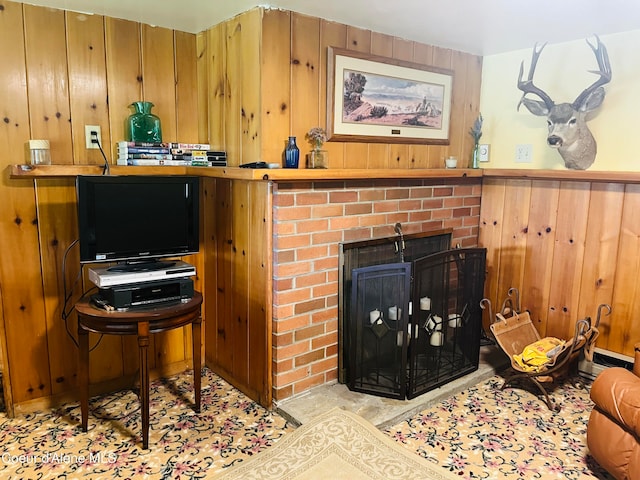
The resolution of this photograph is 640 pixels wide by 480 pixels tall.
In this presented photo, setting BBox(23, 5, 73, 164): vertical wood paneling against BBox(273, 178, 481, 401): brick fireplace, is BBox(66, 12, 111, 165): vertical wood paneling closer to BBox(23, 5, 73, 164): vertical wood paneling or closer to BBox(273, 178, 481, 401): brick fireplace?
BBox(23, 5, 73, 164): vertical wood paneling

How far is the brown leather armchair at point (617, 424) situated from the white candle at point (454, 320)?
88 cm

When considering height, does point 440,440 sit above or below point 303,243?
below

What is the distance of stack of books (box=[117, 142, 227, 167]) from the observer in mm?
2568

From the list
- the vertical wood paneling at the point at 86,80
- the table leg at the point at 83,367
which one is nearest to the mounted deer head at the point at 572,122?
the vertical wood paneling at the point at 86,80

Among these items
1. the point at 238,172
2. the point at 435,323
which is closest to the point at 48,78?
the point at 238,172

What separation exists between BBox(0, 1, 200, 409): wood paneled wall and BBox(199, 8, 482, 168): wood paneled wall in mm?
333

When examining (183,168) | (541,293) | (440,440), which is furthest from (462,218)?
(183,168)

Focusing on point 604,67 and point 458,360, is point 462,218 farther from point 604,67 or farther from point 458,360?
point 604,67

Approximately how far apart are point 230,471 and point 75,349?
1146mm

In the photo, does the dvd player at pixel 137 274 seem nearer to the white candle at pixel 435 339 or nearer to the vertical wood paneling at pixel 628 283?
the white candle at pixel 435 339

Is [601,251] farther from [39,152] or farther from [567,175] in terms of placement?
[39,152]

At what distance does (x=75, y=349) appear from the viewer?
261 centimetres

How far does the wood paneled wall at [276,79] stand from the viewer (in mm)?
2361

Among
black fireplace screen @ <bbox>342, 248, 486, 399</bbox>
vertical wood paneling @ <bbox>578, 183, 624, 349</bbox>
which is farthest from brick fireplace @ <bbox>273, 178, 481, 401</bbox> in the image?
vertical wood paneling @ <bbox>578, 183, 624, 349</bbox>
